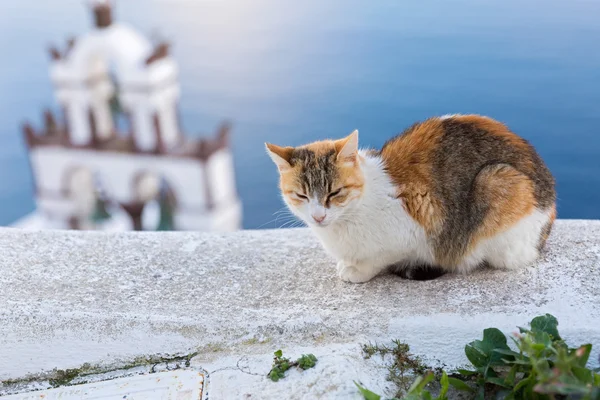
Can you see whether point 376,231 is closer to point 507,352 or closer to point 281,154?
point 281,154

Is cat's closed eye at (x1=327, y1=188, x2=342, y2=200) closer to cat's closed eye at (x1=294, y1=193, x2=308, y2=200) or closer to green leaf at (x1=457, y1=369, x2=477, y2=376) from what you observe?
cat's closed eye at (x1=294, y1=193, x2=308, y2=200)

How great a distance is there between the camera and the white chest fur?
7.13 ft

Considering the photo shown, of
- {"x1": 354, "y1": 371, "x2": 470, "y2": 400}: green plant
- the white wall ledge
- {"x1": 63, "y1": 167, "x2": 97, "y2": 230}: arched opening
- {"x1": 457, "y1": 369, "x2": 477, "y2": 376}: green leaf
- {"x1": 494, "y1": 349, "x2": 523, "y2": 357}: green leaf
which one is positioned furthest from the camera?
{"x1": 63, "y1": 167, "x2": 97, "y2": 230}: arched opening

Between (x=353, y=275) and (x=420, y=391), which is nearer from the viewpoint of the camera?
(x=420, y=391)

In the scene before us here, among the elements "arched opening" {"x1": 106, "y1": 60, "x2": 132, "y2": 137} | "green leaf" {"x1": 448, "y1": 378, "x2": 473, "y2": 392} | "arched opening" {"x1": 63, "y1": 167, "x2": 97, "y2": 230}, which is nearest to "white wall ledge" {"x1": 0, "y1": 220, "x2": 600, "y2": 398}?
"green leaf" {"x1": 448, "y1": 378, "x2": 473, "y2": 392}

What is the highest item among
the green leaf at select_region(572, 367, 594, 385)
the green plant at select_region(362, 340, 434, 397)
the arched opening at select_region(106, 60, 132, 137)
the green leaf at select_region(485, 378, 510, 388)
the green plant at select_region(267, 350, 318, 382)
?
the green leaf at select_region(572, 367, 594, 385)

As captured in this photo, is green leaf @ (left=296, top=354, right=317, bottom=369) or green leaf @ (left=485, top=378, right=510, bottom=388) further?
green leaf @ (left=296, top=354, right=317, bottom=369)

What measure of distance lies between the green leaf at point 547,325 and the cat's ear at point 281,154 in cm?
91

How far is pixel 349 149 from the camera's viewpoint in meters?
2.11

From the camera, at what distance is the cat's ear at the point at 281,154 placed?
217 centimetres

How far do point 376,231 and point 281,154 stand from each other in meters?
0.41

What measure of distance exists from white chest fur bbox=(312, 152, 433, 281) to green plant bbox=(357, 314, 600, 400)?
50cm

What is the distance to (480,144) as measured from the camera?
7.22 ft

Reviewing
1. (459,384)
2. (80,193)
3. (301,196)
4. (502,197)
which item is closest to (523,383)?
(459,384)
